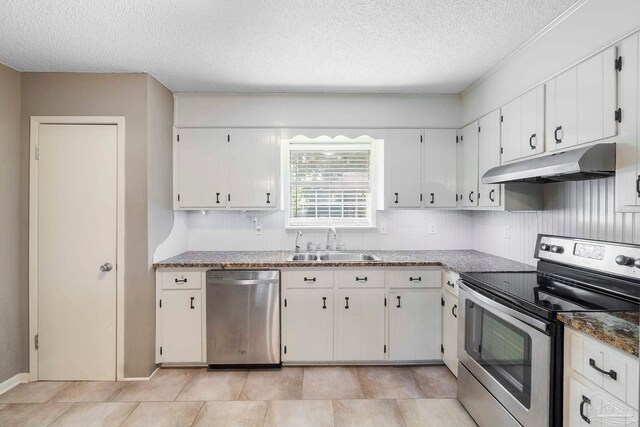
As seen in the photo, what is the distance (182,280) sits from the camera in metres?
2.71

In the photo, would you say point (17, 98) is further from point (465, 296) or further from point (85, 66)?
point (465, 296)

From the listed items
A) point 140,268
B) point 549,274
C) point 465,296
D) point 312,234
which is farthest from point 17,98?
point 549,274

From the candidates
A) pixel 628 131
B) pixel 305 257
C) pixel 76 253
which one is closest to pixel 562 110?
pixel 628 131

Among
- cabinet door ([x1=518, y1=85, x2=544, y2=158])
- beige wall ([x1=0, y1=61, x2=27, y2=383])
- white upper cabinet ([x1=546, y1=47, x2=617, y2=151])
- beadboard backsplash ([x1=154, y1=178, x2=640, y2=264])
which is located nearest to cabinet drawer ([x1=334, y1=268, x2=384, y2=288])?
beadboard backsplash ([x1=154, y1=178, x2=640, y2=264])

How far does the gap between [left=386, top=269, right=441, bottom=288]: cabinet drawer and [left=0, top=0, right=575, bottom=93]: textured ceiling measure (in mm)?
1691

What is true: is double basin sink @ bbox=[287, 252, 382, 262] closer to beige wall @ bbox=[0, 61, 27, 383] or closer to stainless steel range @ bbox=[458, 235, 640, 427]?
stainless steel range @ bbox=[458, 235, 640, 427]

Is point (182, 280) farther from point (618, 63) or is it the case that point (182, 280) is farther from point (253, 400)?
point (618, 63)

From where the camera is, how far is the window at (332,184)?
3.47m


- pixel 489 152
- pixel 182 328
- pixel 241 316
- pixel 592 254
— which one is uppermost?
pixel 489 152

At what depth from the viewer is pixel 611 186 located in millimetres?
1848

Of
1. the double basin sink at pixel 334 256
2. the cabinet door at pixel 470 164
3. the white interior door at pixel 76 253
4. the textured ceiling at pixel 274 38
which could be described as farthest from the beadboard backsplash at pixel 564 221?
the white interior door at pixel 76 253

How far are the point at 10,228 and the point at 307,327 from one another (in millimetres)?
2501

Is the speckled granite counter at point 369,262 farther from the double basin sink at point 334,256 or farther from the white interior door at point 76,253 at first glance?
the white interior door at point 76,253

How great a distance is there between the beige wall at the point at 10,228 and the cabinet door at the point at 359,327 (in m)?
2.59
